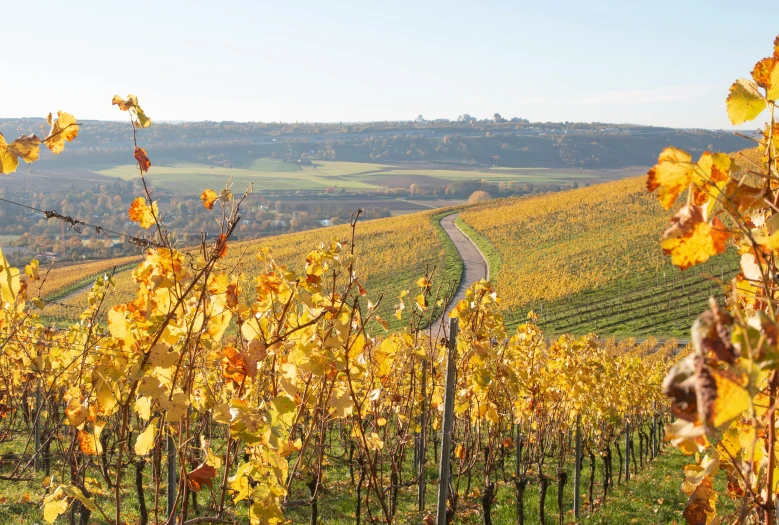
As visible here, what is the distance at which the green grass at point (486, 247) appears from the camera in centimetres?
3275

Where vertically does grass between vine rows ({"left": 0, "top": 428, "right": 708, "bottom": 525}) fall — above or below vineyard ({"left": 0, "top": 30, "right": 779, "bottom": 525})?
below

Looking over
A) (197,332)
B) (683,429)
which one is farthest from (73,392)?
(683,429)

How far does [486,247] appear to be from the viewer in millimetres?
37500

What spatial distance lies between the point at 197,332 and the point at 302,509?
441cm

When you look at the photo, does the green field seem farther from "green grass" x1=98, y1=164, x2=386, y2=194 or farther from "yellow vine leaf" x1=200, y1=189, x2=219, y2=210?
"yellow vine leaf" x1=200, y1=189, x2=219, y2=210

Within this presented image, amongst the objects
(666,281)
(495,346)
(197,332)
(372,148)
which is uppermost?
(372,148)

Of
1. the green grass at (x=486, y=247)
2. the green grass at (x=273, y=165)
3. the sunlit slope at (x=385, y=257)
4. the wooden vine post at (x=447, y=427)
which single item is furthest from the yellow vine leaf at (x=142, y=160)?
the green grass at (x=273, y=165)

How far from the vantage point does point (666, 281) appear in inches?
1016

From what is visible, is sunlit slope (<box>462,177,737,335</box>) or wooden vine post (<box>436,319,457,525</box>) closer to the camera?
wooden vine post (<box>436,319,457,525</box>)

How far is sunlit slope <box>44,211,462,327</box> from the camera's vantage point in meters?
28.7

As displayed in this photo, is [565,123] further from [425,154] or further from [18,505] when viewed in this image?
[18,505]

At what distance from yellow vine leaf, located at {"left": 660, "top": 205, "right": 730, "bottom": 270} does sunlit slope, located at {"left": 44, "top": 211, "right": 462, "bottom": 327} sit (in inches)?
923

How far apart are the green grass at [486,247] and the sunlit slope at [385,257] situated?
1827 mm

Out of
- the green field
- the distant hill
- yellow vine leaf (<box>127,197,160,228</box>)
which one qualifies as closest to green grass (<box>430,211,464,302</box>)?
yellow vine leaf (<box>127,197,160,228</box>)
